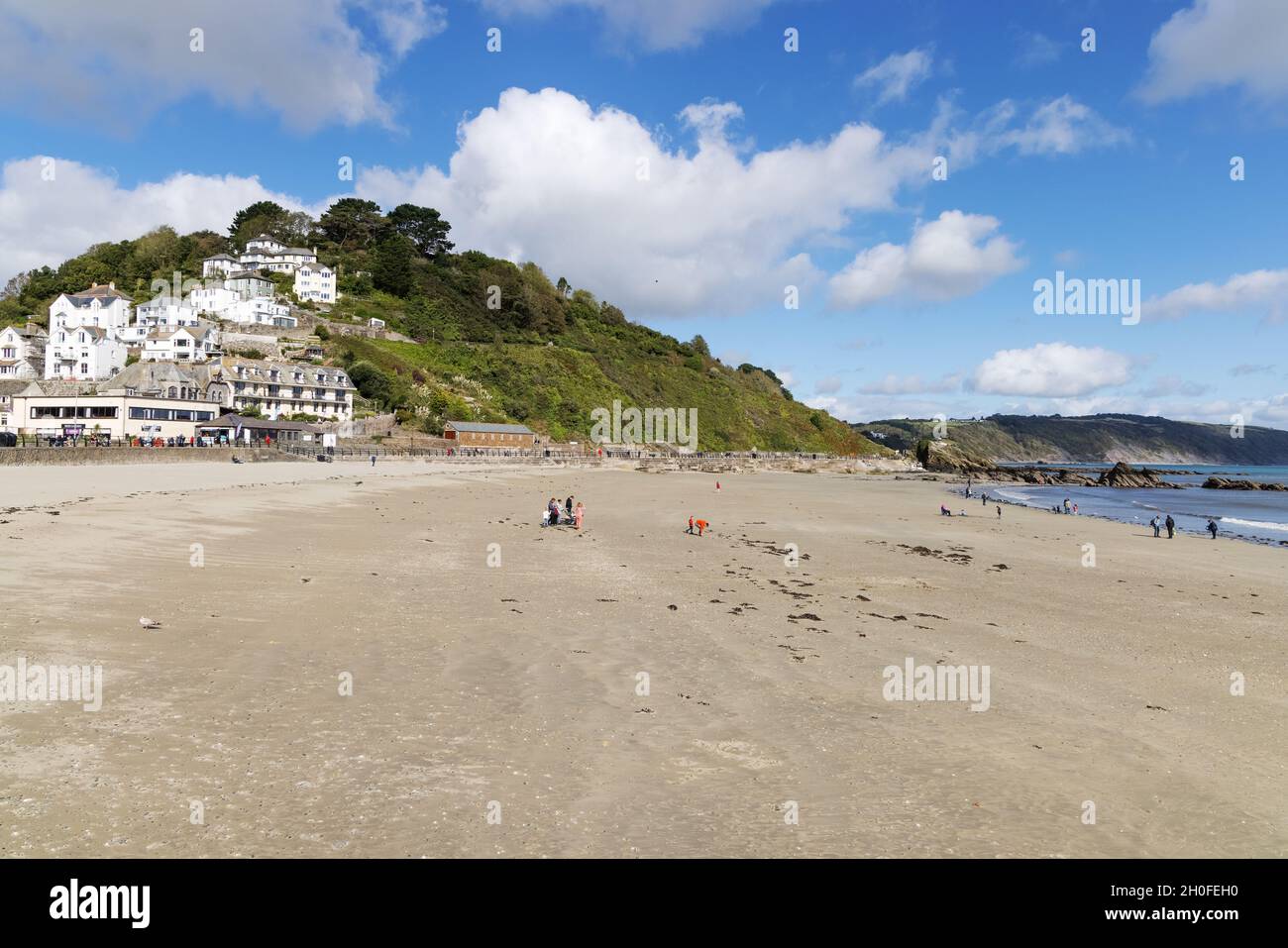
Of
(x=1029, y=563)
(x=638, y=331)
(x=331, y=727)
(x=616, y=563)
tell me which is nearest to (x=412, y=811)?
(x=331, y=727)

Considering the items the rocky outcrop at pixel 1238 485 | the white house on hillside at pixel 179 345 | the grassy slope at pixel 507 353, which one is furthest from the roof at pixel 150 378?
the rocky outcrop at pixel 1238 485

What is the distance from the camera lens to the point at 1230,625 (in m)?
15.1

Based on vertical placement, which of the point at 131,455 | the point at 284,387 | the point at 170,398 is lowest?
the point at 131,455

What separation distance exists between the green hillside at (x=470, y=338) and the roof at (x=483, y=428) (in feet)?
9.50

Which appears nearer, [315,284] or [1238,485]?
[1238,485]

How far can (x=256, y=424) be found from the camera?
66188 millimetres

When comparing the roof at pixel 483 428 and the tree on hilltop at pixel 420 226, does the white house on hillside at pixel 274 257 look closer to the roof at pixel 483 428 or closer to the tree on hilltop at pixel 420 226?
the tree on hilltop at pixel 420 226

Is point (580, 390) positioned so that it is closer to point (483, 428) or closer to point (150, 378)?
point (483, 428)

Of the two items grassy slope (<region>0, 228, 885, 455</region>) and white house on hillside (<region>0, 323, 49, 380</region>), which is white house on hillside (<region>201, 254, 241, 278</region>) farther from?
white house on hillside (<region>0, 323, 49, 380</region>)

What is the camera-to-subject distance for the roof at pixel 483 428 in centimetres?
7862

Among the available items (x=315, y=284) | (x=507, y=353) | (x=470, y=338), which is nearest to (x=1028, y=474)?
(x=507, y=353)

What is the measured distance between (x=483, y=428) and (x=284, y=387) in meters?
21.4
